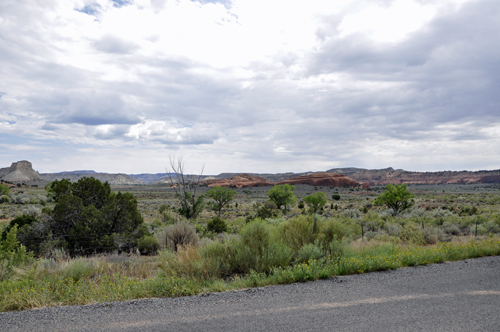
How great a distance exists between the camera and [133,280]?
21.5 feet

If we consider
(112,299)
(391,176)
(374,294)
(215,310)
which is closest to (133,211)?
(112,299)

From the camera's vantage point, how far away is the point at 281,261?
718cm

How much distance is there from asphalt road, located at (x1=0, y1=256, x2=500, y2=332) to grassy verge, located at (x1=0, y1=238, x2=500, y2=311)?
0.93ft

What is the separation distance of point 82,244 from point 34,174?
215895mm

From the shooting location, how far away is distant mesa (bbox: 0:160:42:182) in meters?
170

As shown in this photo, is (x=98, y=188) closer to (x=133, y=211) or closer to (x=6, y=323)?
(x=133, y=211)

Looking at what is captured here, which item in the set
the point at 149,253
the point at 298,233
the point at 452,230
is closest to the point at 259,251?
the point at 298,233

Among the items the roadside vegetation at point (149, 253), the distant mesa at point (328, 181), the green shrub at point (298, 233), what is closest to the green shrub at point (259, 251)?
the roadside vegetation at point (149, 253)

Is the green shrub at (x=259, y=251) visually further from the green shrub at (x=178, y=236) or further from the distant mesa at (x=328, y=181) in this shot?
the distant mesa at (x=328, y=181)

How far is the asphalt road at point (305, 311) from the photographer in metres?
4.36

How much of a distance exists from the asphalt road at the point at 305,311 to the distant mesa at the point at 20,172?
20055cm

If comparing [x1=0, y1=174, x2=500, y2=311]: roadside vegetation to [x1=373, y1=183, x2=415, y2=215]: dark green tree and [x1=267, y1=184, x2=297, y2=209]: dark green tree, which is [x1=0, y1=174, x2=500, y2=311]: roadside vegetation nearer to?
[x1=373, y1=183, x2=415, y2=215]: dark green tree

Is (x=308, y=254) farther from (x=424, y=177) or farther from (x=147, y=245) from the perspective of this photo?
(x=424, y=177)

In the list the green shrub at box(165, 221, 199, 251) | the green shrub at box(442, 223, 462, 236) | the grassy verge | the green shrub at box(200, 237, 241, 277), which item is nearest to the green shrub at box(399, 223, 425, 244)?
the green shrub at box(442, 223, 462, 236)
